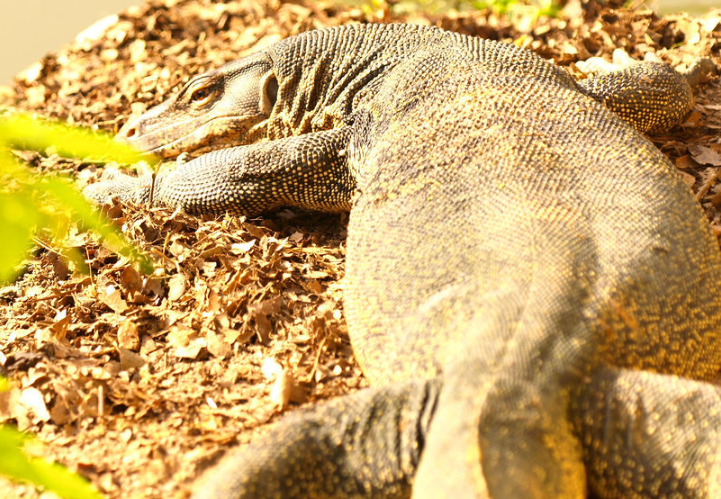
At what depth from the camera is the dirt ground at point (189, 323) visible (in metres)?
2.91

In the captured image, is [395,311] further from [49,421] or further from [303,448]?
[49,421]

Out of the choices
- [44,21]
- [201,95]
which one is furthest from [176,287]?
[44,21]

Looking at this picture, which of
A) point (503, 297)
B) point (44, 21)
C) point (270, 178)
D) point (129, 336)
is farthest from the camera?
point (44, 21)

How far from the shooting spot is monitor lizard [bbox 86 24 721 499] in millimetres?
2135

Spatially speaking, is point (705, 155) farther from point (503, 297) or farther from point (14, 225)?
point (14, 225)

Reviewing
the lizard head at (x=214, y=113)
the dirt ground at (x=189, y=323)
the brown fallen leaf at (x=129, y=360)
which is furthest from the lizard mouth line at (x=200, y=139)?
the brown fallen leaf at (x=129, y=360)

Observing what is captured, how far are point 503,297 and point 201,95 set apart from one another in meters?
2.91

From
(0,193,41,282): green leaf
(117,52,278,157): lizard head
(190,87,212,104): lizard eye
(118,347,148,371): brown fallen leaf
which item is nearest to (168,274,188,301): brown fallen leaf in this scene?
(118,347,148,371): brown fallen leaf

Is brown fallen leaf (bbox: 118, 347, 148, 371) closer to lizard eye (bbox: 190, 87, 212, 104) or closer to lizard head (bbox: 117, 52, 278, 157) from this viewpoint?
lizard head (bbox: 117, 52, 278, 157)

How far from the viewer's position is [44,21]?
612 centimetres

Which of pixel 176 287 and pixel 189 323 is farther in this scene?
pixel 176 287

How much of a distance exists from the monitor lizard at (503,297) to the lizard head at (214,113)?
555 mm

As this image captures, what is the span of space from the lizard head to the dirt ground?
56 centimetres

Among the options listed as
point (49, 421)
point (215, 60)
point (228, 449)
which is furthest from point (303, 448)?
point (215, 60)
